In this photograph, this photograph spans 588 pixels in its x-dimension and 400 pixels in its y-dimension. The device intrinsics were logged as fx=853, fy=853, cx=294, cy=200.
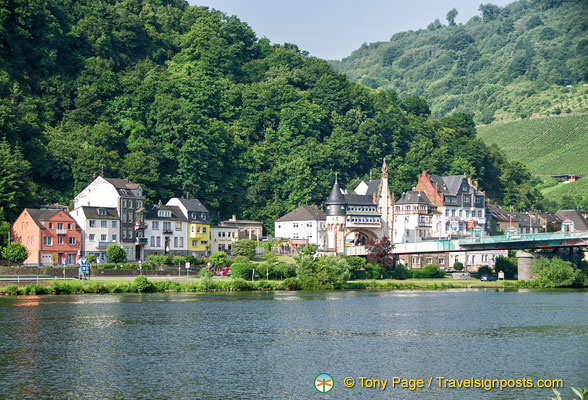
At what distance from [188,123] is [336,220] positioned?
3044 cm

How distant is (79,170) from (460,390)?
96986 mm

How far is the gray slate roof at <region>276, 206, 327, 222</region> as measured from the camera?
5600 inches

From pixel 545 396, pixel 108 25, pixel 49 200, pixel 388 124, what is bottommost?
pixel 545 396

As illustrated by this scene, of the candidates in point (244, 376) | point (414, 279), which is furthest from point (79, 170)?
point (244, 376)

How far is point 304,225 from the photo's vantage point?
468 ft

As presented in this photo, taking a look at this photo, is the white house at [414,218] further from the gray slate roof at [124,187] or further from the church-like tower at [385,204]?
the gray slate roof at [124,187]

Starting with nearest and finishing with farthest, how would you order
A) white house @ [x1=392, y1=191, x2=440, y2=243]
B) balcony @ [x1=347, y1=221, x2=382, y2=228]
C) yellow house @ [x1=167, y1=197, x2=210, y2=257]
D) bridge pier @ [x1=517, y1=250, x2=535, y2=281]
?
bridge pier @ [x1=517, y1=250, x2=535, y2=281]
yellow house @ [x1=167, y1=197, x2=210, y2=257]
balcony @ [x1=347, y1=221, x2=382, y2=228]
white house @ [x1=392, y1=191, x2=440, y2=243]

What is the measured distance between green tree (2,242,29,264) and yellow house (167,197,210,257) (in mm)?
29973

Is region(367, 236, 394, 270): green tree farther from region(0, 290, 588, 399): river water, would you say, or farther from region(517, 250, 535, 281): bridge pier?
region(0, 290, 588, 399): river water

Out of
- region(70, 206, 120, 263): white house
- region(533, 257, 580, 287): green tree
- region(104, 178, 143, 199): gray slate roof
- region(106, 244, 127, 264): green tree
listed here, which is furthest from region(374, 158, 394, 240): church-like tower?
region(106, 244, 127, 264): green tree

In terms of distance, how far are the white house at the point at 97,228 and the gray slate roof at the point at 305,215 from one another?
3569 cm

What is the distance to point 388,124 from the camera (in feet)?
603

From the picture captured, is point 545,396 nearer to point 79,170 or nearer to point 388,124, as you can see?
point 79,170

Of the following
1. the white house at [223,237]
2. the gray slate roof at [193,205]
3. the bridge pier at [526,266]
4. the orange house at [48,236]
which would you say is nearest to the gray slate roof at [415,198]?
the white house at [223,237]
